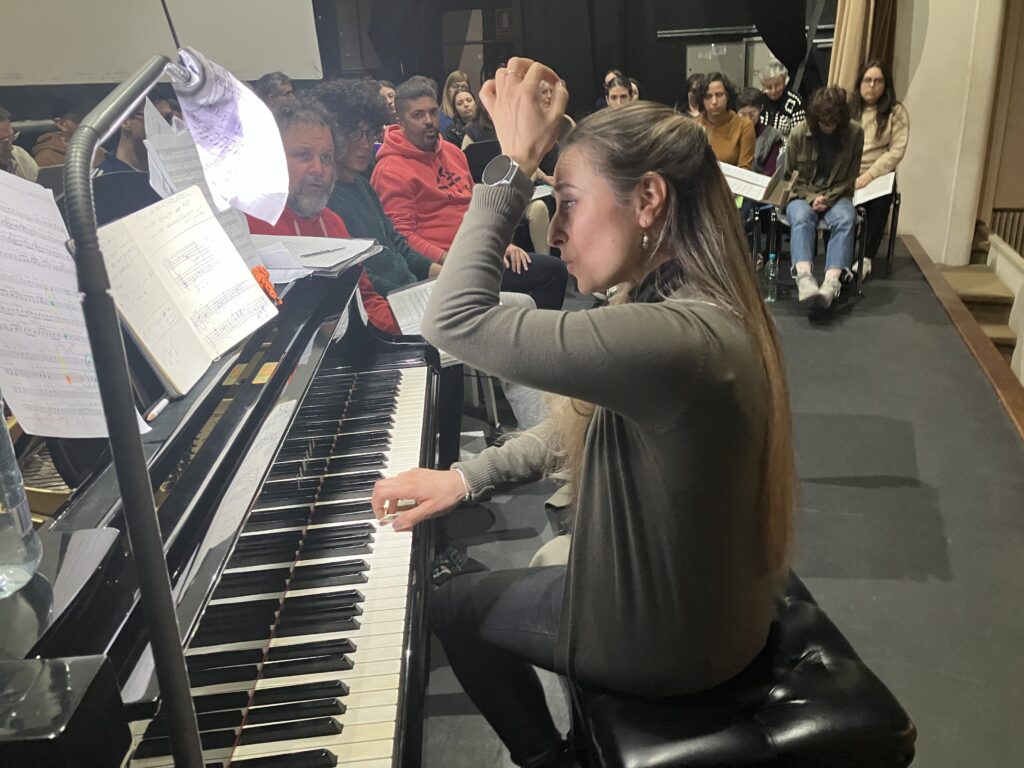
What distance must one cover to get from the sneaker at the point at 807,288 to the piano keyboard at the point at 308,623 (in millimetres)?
3160

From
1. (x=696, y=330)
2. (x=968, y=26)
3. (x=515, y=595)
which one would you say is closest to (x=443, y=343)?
(x=696, y=330)

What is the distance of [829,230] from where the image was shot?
4.44 meters

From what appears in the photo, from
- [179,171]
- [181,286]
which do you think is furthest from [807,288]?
[181,286]

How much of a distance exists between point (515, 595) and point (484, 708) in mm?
241

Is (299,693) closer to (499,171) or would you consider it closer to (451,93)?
(499,171)

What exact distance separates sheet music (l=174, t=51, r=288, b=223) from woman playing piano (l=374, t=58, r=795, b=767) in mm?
363

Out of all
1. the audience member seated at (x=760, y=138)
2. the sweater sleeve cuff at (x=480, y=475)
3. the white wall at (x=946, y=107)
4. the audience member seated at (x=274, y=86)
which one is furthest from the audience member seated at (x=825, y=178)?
the sweater sleeve cuff at (x=480, y=475)

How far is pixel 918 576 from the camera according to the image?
2209 millimetres

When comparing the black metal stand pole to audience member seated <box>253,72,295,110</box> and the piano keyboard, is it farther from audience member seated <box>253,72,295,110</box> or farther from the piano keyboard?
audience member seated <box>253,72,295,110</box>

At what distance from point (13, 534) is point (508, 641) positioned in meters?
0.77

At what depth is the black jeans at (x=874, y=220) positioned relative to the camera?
15.2 ft

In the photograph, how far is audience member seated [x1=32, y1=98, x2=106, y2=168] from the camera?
299cm

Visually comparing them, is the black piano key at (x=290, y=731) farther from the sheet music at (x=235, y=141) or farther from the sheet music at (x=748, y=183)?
the sheet music at (x=748, y=183)

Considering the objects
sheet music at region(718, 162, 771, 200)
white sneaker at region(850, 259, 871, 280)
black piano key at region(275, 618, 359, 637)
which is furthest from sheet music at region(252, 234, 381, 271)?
white sneaker at region(850, 259, 871, 280)
